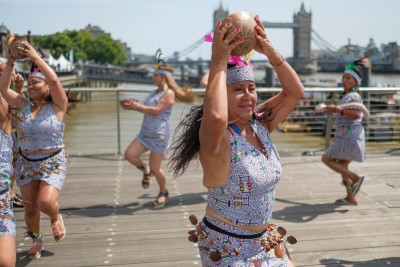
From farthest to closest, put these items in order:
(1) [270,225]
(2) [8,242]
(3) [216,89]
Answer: (2) [8,242] < (1) [270,225] < (3) [216,89]

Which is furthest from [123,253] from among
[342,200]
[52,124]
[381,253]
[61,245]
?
[342,200]

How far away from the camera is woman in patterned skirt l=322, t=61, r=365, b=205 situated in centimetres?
588

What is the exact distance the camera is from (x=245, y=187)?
2.44 meters

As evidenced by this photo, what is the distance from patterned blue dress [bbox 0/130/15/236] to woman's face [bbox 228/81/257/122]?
1466 millimetres

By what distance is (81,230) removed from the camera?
5203 mm

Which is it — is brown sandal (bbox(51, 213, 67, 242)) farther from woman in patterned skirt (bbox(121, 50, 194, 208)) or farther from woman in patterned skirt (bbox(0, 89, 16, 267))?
woman in patterned skirt (bbox(121, 50, 194, 208))

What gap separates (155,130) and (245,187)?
12.5 ft

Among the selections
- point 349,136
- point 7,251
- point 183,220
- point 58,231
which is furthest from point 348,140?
point 7,251

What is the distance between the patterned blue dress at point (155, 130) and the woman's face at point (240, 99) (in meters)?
3.71

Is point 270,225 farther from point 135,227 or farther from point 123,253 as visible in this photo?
point 135,227

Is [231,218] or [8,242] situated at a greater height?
[231,218]

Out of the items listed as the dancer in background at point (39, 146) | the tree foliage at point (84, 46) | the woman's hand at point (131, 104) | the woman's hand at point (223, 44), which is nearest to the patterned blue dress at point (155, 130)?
the woman's hand at point (131, 104)

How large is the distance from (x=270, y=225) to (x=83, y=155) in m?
6.64

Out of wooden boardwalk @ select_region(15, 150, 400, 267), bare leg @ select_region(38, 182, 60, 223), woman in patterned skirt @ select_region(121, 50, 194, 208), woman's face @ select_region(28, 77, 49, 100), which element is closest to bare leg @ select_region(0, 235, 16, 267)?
bare leg @ select_region(38, 182, 60, 223)
